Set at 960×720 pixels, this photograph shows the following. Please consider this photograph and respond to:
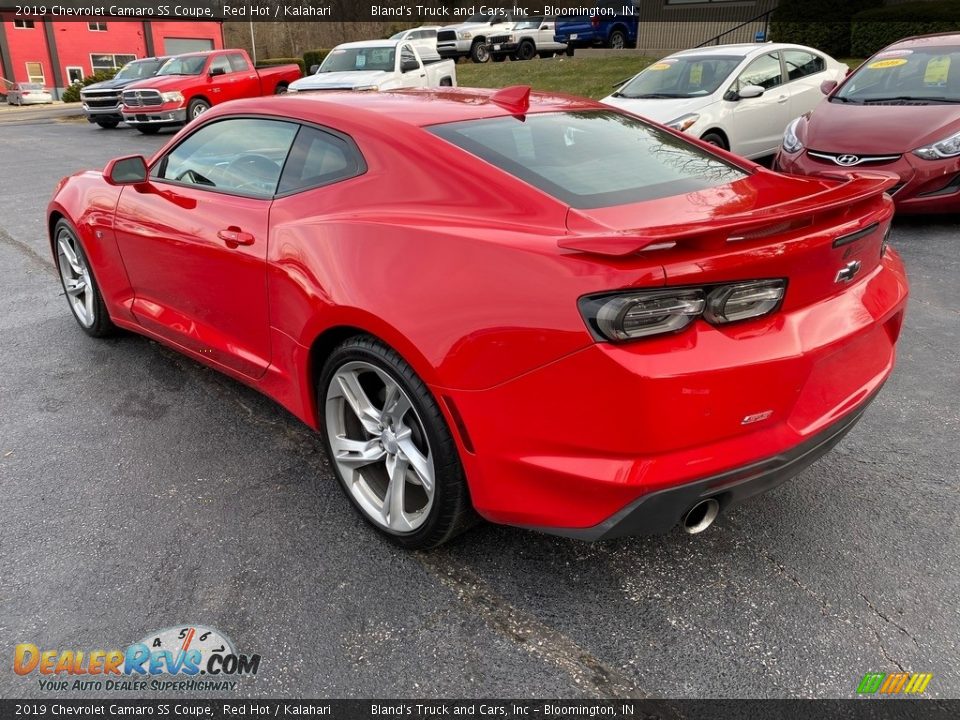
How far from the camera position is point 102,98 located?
722 inches

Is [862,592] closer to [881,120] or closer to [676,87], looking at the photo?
[881,120]

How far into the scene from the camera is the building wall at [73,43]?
38312 millimetres

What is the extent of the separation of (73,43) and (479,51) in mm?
24450

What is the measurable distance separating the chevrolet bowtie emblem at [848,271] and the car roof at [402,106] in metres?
1.40

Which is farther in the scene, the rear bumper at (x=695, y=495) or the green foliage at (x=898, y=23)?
the green foliage at (x=898, y=23)

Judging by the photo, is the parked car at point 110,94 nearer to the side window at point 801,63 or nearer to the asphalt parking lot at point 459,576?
the side window at point 801,63

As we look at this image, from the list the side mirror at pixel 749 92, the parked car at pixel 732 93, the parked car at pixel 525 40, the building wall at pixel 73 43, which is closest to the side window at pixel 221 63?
the parked car at pixel 732 93

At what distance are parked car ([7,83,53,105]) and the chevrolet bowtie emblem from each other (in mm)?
40019

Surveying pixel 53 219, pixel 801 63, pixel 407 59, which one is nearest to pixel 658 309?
pixel 53 219

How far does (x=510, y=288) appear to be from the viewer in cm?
219

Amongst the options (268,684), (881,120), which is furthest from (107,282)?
(881,120)

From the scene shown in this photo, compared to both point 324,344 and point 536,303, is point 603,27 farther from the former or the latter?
point 536,303

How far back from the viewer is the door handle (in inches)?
123

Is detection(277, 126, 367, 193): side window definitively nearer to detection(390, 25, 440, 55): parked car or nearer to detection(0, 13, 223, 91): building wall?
detection(390, 25, 440, 55): parked car
